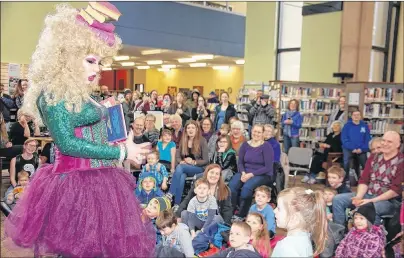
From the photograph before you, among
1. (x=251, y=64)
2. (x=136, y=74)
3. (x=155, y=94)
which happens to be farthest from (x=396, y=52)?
(x=136, y=74)

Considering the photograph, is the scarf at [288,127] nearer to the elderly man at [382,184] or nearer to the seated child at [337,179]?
the seated child at [337,179]

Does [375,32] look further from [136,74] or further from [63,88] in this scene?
[136,74]

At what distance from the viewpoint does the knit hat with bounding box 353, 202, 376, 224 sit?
11.3ft

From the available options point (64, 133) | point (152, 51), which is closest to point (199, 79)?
point (152, 51)

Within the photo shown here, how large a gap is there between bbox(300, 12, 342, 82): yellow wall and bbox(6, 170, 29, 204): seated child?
8.72 m

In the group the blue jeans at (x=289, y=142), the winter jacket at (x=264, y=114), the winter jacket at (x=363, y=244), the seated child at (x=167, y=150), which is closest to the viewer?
the winter jacket at (x=363, y=244)

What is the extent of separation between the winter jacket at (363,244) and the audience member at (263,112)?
4.98 meters

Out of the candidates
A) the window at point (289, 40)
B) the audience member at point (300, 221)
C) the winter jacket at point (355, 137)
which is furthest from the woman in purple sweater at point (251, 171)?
the window at point (289, 40)

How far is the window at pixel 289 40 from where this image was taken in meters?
12.2

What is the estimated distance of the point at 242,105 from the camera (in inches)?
444

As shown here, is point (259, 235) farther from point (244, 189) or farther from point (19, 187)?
point (19, 187)

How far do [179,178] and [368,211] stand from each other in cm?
216

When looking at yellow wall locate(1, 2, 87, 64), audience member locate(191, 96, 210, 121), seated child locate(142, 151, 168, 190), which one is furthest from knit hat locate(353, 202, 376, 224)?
yellow wall locate(1, 2, 87, 64)

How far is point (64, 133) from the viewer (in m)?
1.38
